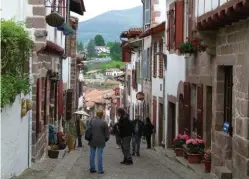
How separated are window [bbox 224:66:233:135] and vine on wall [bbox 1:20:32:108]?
4.40m

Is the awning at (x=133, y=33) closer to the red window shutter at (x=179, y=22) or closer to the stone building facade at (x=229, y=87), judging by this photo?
the red window shutter at (x=179, y=22)

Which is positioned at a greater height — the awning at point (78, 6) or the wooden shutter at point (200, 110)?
the awning at point (78, 6)

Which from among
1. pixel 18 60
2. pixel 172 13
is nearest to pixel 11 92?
pixel 18 60

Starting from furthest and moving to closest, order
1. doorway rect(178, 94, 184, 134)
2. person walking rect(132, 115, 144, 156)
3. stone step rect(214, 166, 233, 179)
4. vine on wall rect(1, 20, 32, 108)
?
doorway rect(178, 94, 184, 134)
person walking rect(132, 115, 144, 156)
stone step rect(214, 166, 233, 179)
vine on wall rect(1, 20, 32, 108)

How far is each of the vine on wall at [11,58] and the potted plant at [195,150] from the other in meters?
6.57

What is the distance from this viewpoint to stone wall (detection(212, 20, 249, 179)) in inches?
428

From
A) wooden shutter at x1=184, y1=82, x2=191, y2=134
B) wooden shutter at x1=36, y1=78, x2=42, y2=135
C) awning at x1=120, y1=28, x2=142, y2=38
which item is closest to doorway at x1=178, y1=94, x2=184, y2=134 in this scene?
wooden shutter at x1=184, y1=82, x2=191, y2=134

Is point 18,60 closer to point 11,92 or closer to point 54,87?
point 11,92

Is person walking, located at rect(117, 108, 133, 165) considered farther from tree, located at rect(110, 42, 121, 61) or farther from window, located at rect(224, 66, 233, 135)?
tree, located at rect(110, 42, 121, 61)

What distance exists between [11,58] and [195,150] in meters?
7.54

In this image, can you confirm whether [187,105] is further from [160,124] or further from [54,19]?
[160,124]

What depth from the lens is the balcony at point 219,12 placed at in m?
9.82

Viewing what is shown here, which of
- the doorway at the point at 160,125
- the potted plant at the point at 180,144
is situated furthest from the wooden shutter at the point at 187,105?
the doorway at the point at 160,125

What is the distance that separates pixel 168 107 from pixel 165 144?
151 cm
